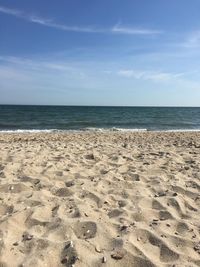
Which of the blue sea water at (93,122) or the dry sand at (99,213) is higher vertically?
the dry sand at (99,213)

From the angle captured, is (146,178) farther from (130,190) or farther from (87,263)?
(87,263)

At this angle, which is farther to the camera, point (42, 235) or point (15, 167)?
point (15, 167)

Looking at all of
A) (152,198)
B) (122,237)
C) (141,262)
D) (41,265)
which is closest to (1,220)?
(41,265)

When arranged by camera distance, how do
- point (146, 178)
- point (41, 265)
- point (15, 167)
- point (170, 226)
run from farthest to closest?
point (15, 167) < point (146, 178) < point (170, 226) < point (41, 265)

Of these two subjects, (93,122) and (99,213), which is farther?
(93,122)

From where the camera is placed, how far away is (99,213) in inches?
172

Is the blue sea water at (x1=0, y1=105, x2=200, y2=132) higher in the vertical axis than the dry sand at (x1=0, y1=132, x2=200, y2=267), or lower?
lower

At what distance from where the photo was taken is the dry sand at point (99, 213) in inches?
133

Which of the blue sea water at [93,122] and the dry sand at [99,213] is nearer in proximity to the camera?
the dry sand at [99,213]

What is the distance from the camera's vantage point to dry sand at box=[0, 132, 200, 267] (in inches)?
133

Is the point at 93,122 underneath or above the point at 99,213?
underneath

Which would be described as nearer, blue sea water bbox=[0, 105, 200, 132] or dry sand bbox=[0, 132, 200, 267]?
dry sand bbox=[0, 132, 200, 267]

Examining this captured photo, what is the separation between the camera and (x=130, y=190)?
5320 mm

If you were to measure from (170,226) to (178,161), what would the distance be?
363 cm
